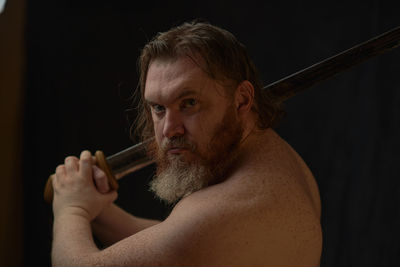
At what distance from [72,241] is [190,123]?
390mm

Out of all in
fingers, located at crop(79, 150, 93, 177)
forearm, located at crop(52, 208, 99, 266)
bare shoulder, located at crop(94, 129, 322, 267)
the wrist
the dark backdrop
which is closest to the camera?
bare shoulder, located at crop(94, 129, 322, 267)

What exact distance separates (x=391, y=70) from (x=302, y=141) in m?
0.44

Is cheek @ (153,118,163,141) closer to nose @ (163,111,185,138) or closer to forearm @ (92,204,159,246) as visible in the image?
nose @ (163,111,185,138)

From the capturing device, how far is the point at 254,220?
3.45 feet

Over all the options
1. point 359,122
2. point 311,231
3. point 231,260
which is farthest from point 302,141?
point 231,260

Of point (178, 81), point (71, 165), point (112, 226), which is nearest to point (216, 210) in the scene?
point (178, 81)

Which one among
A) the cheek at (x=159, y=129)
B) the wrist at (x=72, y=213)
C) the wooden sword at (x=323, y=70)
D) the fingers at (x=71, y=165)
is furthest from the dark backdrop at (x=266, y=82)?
the cheek at (x=159, y=129)

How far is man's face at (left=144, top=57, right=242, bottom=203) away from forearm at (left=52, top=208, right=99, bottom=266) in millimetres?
240

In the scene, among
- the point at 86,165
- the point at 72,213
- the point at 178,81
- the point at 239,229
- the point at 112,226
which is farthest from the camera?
the point at 112,226

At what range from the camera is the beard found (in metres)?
1.21

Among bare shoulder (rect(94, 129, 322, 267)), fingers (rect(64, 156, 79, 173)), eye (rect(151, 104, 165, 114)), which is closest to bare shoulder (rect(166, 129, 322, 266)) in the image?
bare shoulder (rect(94, 129, 322, 267))

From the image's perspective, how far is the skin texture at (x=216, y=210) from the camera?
40.6 inches

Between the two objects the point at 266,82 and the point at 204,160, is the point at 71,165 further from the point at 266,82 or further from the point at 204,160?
the point at 266,82

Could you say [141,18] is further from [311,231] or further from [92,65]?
[311,231]
